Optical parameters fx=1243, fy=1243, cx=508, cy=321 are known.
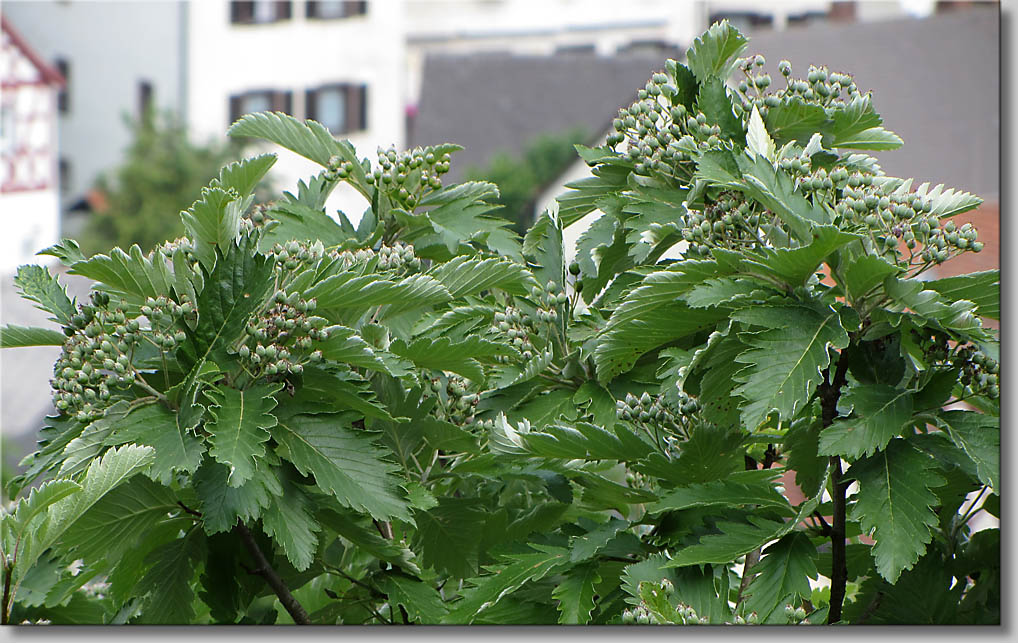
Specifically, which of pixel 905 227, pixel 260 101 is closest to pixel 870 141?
pixel 905 227

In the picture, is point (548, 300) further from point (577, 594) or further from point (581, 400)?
point (577, 594)

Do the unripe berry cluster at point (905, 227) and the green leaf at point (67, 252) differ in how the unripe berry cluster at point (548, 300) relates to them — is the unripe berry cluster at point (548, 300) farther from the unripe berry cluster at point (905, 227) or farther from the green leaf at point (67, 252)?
the green leaf at point (67, 252)

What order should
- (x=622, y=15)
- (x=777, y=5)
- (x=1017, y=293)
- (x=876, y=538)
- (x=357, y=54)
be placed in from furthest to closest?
(x=622, y=15), (x=357, y=54), (x=777, y=5), (x=1017, y=293), (x=876, y=538)

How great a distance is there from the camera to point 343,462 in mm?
1178

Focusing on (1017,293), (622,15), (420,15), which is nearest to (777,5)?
(622,15)

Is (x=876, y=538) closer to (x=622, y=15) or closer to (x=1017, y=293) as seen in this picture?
(x=1017, y=293)

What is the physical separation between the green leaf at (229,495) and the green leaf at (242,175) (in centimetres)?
31

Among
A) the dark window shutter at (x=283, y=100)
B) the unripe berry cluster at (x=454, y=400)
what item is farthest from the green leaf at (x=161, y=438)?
the dark window shutter at (x=283, y=100)

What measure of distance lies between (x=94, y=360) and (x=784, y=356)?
2.08 feet

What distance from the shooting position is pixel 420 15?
29.2m

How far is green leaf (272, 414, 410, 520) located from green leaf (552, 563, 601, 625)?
0.18 m

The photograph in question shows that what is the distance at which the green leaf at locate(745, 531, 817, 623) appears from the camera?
1156 millimetres

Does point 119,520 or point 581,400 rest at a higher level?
point 581,400

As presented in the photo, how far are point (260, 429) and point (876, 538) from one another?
55 centimetres
